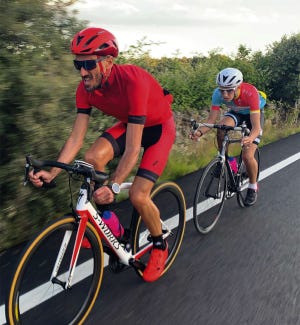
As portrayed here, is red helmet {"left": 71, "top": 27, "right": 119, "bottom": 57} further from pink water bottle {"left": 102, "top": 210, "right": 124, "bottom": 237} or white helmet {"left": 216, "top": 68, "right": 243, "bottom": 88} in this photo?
white helmet {"left": 216, "top": 68, "right": 243, "bottom": 88}

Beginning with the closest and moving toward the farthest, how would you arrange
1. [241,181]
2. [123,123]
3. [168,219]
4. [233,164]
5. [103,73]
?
[103,73] < [123,123] < [168,219] < [233,164] < [241,181]

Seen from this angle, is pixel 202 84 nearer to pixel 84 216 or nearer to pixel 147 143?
pixel 147 143

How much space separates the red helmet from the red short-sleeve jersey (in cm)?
25

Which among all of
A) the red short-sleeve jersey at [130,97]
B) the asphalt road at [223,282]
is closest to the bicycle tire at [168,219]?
the asphalt road at [223,282]

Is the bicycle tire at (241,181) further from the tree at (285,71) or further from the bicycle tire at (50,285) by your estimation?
the tree at (285,71)

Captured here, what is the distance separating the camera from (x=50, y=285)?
348cm

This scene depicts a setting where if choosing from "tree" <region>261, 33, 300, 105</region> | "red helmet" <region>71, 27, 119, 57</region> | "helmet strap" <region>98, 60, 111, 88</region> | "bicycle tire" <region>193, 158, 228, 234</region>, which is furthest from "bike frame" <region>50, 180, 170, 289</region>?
"tree" <region>261, 33, 300, 105</region>

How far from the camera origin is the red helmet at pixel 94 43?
2.96 metres

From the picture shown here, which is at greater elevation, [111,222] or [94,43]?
[94,43]

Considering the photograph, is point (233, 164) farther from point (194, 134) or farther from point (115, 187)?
point (115, 187)

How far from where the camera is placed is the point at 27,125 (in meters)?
4.14

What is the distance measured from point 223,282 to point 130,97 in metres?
1.95

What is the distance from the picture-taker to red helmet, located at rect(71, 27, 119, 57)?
296 centimetres

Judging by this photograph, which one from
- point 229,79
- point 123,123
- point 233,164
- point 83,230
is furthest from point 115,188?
point 233,164
